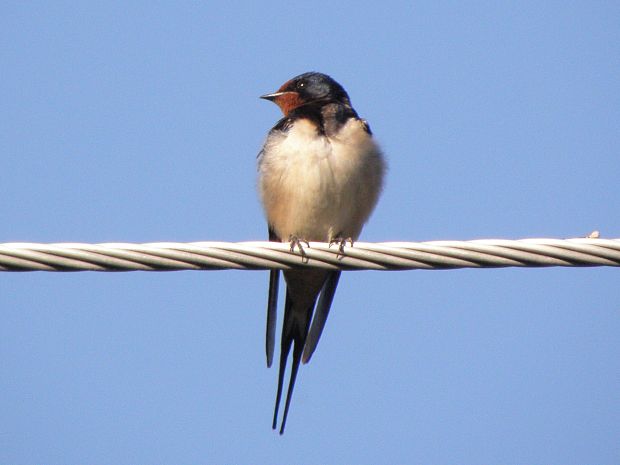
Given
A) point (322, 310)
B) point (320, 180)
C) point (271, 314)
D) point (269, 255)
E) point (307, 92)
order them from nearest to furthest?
point (269, 255)
point (320, 180)
point (271, 314)
point (322, 310)
point (307, 92)

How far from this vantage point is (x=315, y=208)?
406 centimetres

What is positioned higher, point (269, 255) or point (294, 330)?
point (294, 330)

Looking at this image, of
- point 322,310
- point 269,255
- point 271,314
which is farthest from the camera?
point 322,310

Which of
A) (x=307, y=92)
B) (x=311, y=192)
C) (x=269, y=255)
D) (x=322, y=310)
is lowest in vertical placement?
(x=269, y=255)

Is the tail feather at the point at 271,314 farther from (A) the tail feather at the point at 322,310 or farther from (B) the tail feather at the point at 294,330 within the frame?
(A) the tail feather at the point at 322,310

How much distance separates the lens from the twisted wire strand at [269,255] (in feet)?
7.86

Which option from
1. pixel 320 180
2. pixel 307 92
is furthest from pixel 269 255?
pixel 307 92

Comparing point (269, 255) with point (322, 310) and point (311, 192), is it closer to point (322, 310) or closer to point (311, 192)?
point (311, 192)

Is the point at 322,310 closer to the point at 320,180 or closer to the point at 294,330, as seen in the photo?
the point at 294,330

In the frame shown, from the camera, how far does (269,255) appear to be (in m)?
2.56

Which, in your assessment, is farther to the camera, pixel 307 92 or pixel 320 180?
pixel 307 92

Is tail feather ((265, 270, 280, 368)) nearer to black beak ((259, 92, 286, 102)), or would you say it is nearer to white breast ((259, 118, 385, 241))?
white breast ((259, 118, 385, 241))

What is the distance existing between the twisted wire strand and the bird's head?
2211 mm

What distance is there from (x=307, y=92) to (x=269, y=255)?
2374mm
